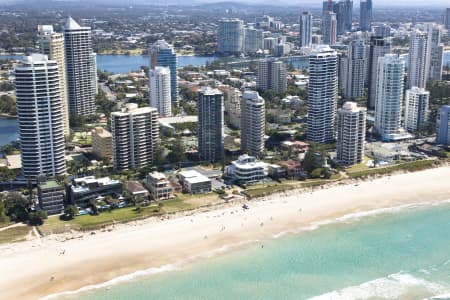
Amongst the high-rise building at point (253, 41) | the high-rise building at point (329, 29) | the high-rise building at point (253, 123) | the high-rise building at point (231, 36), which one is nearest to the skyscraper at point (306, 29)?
the high-rise building at point (329, 29)

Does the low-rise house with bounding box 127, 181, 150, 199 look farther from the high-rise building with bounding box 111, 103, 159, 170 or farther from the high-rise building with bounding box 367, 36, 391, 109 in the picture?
the high-rise building with bounding box 367, 36, 391, 109

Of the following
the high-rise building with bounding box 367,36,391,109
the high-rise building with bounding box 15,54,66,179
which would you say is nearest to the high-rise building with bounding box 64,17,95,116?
the high-rise building with bounding box 15,54,66,179

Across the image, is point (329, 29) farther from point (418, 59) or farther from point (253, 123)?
point (253, 123)

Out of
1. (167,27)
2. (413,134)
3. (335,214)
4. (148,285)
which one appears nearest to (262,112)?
(335,214)

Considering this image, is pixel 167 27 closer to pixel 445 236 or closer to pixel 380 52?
pixel 380 52

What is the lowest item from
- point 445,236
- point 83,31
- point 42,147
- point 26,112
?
point 445,236

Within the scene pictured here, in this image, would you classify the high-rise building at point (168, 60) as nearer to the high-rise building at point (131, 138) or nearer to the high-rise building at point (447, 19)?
the high-rise building at point (131, 138)
